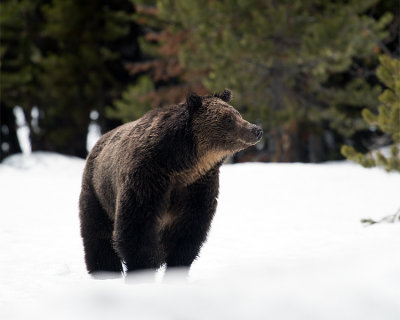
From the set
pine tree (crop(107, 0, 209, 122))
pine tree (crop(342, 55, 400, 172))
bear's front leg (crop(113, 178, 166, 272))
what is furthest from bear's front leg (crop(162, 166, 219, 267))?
pine tree (crop(107, 0, 209, 122))

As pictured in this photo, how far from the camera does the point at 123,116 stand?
63.7 feet

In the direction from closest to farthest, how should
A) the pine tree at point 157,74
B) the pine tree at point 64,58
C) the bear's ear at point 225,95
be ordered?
1. the bear's ear at point 225,95
2. the pine tree at point 157,74
3. the pine tree at point 64,58

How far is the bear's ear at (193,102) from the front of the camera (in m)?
4.87

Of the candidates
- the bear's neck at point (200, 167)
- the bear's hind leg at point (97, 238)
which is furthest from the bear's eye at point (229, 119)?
the bear's hind leg at point (97, 238)

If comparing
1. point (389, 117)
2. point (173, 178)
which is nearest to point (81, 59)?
point (389, 117)

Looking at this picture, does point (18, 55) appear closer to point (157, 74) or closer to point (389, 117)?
point (157, 74)

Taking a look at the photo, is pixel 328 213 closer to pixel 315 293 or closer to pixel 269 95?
pixel 315 293

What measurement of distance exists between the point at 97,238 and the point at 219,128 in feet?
5.72

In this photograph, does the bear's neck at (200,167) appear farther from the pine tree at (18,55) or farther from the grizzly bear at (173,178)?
the pine tree at (18,55)

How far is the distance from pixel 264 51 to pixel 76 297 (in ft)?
42.7

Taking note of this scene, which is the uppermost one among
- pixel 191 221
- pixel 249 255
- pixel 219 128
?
pixel 219 128

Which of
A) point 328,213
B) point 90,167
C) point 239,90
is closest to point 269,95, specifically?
point 239,90

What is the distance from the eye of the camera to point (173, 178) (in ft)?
16.0

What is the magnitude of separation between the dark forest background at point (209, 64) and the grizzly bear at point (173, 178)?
761 centimetres
